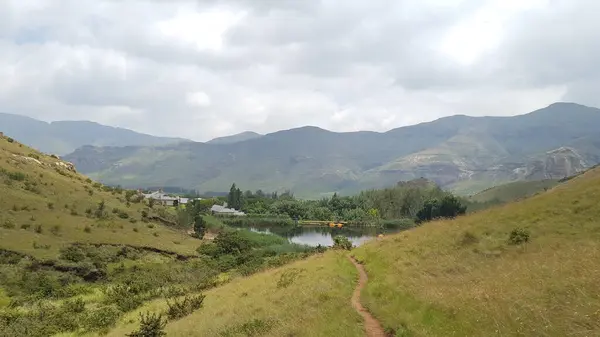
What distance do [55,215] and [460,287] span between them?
62.3 meters

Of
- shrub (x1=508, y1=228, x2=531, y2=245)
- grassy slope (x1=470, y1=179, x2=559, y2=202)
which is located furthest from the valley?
grassy slope (x1=470, y1=179, x2=559, y2=202)

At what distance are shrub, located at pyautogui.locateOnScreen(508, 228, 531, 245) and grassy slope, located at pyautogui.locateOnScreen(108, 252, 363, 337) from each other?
9287 millimetres

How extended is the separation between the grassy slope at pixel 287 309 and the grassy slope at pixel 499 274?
5.46 feet

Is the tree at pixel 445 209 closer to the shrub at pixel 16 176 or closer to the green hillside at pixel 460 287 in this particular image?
the shrub at pixel 16 176

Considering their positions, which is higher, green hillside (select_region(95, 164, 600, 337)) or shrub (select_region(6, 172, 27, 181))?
shrub (select_region(6, 172, 27, 181))

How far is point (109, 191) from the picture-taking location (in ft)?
307

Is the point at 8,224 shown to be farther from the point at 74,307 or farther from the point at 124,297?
the point at 74,307

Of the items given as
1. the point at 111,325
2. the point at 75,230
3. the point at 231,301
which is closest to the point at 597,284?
the point at 231,301

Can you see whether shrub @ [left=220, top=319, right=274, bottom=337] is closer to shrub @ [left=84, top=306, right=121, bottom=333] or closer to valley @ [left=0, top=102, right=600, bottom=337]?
valley @ [left=0, top=102, right=600, bottom=337]

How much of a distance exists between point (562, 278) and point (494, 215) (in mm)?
16094

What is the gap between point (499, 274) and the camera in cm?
2000

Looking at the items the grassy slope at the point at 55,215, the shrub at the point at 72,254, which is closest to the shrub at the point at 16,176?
the grassy slope at the point at 55,215

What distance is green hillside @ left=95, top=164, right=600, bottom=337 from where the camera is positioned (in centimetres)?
1444

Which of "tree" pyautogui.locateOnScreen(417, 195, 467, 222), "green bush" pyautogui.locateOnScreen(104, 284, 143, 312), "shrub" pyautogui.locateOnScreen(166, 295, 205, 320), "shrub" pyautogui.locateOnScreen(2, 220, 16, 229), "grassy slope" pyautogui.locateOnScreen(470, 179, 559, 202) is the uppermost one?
"shrub" pyautogui.locateOnScreen(2, 220, 16, 229)
